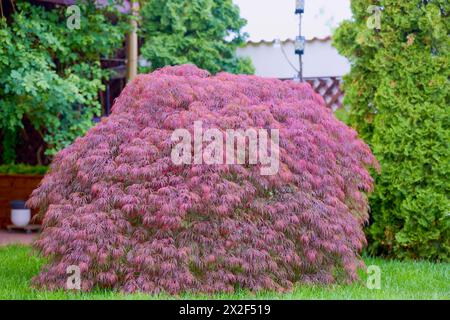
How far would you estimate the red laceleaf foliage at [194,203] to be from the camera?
5.03 m

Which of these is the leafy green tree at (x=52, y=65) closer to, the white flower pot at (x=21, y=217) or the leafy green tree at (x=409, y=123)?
the white flower pot at (x=21, y=217)

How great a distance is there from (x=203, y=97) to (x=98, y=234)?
5.03 ft

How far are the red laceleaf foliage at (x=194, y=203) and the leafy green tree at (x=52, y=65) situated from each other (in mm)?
2361

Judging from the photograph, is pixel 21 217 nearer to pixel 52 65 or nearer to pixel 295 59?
pixel 52 65

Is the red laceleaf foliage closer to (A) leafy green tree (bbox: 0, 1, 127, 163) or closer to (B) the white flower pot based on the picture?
(A) leafy green tree (bbox: 0, 1, 127, 163)

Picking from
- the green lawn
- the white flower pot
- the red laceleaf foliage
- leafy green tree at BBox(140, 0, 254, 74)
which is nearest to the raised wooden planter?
the white flower pot

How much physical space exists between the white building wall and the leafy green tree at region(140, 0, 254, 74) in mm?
2135

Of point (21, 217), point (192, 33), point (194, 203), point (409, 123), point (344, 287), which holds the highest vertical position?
point (192, 33)

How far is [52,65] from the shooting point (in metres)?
8.31

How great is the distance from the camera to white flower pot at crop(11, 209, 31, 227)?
10.1 metres

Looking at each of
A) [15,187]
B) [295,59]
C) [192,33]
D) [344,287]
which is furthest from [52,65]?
[295,59]

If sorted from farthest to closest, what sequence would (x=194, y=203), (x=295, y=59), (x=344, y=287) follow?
1. (x=295, y=59)
2. (x=344, y=287)
3. (x=194, y=203)

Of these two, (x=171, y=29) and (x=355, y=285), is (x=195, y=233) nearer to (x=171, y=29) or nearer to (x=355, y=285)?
(x=355, y=285)

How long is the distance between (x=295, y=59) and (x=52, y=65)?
619 centimetres
